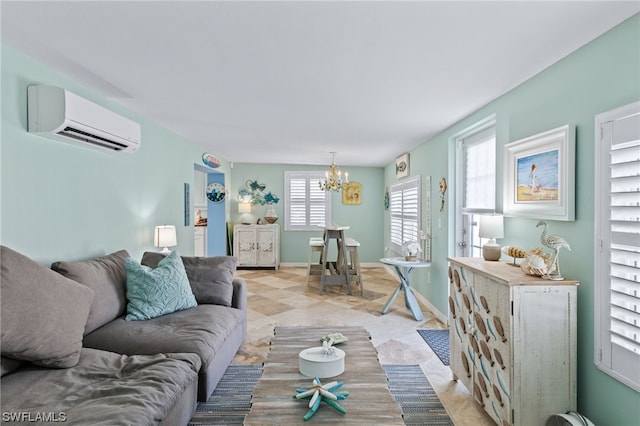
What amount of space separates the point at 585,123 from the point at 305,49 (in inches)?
64.5

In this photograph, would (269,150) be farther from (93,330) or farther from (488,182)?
(93,330)

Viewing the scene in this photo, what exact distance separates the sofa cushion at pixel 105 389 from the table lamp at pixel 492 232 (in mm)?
2163

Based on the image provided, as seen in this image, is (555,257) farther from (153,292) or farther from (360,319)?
(153,292)

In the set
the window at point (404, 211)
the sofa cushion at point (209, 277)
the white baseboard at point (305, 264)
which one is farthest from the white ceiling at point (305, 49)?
the white baseboard at point (305, 264)

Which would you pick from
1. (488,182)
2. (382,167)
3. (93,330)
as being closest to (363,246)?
(382,167)

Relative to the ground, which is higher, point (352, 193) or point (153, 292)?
point (352, 193)

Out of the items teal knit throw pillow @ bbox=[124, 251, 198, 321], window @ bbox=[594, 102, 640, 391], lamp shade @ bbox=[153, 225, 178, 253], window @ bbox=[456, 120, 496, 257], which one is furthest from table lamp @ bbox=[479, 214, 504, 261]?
lamp shade @ bbox=[153, 225, 178, 253]

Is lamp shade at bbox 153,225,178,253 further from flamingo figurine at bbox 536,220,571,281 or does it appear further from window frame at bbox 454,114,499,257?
flamingo figurine at bbox 536,220,571,281

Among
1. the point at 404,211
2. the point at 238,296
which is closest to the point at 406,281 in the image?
the point at 404,211

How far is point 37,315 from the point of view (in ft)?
5.74

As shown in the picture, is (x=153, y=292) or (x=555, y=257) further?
(x=153, y=292)

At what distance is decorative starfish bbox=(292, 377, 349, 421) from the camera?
145 cm

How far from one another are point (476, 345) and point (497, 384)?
1.01 feet

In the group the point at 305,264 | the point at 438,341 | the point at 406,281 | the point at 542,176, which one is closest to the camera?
the point at 542,176
